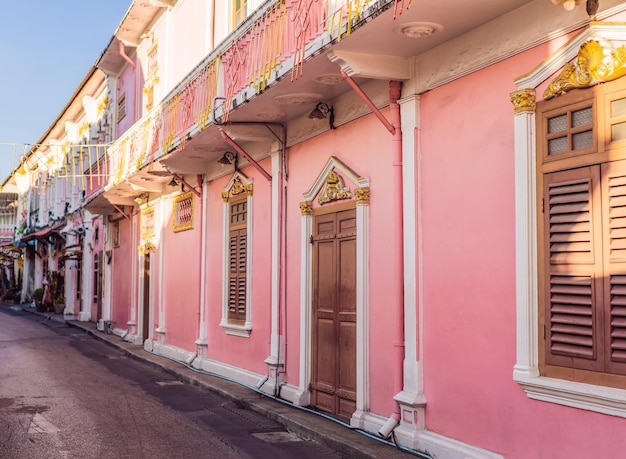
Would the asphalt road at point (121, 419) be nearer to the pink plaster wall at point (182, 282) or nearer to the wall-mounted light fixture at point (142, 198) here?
the pink plaster wall at point (182, 282)

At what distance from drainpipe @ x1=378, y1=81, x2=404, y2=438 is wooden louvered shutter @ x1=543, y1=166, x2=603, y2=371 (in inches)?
82.7

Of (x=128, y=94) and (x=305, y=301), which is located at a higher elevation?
(x=128, y=94)

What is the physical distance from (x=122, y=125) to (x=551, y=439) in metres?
18.9

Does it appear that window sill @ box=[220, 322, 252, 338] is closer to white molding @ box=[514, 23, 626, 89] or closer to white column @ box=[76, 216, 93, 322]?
white molding @ box=[514, 23, 626, 89]

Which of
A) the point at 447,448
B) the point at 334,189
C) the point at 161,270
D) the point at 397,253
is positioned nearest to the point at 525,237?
the point at 397,253

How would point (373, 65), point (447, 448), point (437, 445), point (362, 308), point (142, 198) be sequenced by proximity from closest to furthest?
point (447, 448)
point (437, 445)
point (373, 65)
point (362, 308)
point (142, 198)

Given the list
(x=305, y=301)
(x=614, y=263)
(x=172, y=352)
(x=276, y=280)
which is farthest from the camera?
(x=172, y=352)

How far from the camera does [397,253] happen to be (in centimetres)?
788

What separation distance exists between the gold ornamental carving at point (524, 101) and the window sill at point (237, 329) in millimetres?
6911

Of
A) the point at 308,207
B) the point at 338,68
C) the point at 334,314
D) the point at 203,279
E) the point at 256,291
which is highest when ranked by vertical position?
the point at 338,68

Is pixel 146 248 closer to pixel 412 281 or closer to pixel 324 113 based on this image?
pixel 324 113

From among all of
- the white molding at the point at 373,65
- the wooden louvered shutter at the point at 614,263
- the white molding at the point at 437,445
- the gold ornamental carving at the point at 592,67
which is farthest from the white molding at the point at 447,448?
the white molding at the point at 373,65

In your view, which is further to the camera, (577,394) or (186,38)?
(186,38)

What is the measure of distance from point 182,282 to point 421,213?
932 centimetres
